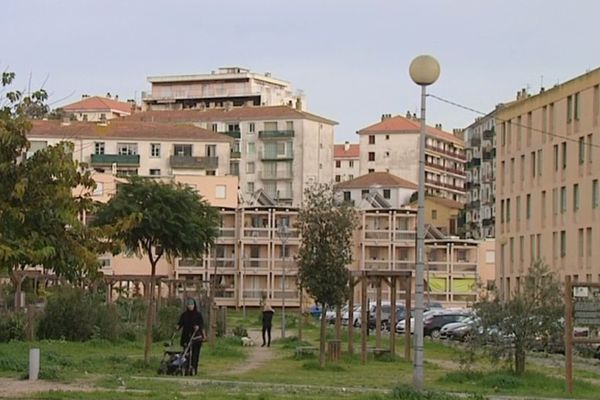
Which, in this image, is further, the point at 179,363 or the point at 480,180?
the point at 480,180

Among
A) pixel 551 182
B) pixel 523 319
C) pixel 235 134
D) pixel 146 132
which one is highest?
pixel 235 134

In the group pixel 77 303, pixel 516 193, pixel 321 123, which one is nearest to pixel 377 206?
pixel 321 123

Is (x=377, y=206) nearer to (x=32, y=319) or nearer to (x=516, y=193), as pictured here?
(x=516, y=193)

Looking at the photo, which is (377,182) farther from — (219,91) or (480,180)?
(219,91)

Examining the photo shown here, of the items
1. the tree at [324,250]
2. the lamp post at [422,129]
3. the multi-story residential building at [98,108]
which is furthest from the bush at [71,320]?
the multi-story residential building at [98,108]

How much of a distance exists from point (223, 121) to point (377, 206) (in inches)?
1280

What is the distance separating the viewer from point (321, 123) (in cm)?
15988

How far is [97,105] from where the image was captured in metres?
191

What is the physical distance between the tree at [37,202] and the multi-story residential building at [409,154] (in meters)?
153

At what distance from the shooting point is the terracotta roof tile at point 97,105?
18875cm

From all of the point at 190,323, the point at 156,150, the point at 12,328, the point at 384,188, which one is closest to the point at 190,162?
the point at 156,150

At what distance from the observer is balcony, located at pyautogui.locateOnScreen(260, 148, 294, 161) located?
158 metres

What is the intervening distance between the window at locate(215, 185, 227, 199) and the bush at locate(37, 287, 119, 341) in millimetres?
78056

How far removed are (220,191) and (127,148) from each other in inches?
621
